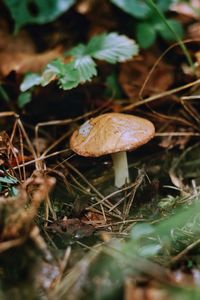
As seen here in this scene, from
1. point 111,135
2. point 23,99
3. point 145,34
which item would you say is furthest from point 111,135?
point 145,34

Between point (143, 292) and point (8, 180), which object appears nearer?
point (143, 292)

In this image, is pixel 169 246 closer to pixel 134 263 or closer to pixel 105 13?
pixel 134 263

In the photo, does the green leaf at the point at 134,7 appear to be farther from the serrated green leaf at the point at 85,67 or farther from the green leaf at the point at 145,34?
the serrated green leaf at the point at 85,67

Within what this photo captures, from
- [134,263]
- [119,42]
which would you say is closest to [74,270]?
[134,263]

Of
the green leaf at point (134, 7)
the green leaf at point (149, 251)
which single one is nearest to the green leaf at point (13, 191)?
the green leaf at point (149, 251)

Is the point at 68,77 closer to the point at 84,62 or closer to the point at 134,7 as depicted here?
the point at 84,62

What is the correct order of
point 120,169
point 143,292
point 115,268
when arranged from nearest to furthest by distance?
point 143,292 < point 115,268 < point 120,169

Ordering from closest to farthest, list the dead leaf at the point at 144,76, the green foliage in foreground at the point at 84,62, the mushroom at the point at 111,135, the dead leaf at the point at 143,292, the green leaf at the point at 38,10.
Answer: the dead leaf at the point at 143,292, the mushroom at the point at 111,135, the green foliage in foreground at the point at 84,62, the dead leaf at the point at 144,76, the green leaf at the point at 38,10
